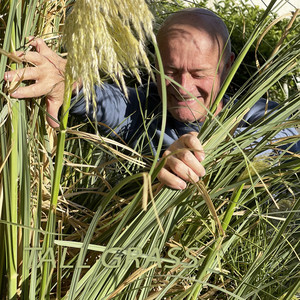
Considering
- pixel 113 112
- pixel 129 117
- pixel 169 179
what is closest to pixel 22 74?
pixel 169 179

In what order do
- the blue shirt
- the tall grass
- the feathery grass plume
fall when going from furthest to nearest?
the blue shirt, the tall grass, the feathery grass plume

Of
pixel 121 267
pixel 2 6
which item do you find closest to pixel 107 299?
pixel 121 267

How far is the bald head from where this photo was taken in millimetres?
1923

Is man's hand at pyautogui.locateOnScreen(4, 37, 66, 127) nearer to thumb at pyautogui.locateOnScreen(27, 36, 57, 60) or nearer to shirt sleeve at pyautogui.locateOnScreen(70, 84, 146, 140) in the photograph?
thumb at pyautogui.locateOnScreen(27, 36, 57, 60)

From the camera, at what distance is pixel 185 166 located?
0.96 meters

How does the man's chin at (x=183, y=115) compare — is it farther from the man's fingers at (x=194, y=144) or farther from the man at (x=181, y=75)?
the man's fingers at (x=194, y=144)

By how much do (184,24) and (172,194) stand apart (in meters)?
1.07

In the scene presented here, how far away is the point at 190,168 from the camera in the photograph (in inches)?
38.0

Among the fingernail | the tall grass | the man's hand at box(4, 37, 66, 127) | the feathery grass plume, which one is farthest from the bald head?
the feathery grass plume

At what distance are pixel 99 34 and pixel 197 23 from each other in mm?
1310

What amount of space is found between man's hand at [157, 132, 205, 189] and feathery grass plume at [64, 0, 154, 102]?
0.29m

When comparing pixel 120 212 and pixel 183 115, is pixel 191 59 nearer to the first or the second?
pixel 183 115

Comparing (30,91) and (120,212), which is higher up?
(30,91)

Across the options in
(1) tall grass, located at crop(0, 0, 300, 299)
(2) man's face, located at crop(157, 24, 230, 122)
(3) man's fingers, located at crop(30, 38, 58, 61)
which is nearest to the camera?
(1) tall grass, located at crop(0, 0, 300, 299)
